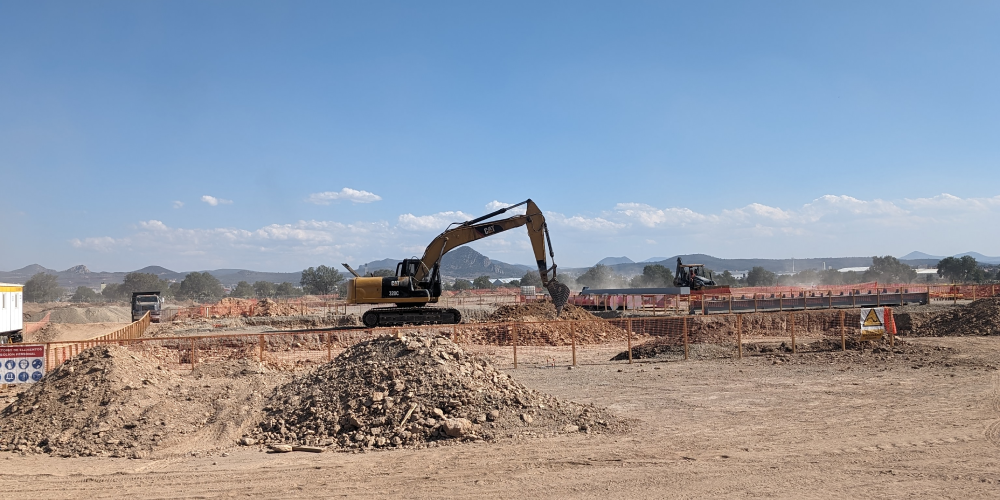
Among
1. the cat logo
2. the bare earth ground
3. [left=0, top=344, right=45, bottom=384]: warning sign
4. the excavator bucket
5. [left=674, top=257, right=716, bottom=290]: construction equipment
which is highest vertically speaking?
the cat logo

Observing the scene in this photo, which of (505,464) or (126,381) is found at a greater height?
(126,381)

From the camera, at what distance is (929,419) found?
10602 millimetres

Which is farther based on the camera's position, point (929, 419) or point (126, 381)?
point (126, 381)

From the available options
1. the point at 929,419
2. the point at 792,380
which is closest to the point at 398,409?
the point at 929,419

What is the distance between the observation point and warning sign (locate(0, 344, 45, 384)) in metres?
15.1

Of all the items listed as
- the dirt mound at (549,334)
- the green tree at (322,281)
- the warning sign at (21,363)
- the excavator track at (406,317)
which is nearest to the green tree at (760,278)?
the green tree at (322,281)

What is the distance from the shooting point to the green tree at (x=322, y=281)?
106 m

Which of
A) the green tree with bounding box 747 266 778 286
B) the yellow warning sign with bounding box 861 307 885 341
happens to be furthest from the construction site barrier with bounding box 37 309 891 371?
the green tree with bounding box 747 266 778 286

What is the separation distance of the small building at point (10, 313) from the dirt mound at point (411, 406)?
790 inches

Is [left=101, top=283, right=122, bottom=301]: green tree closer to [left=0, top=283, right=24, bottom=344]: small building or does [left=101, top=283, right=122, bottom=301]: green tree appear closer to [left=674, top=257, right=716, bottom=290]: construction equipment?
[left=0, top=283, right=24, bottom=344]: small building

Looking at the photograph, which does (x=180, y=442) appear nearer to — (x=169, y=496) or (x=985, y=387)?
(x=169, y=496)

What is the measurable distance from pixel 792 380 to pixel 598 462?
8.50 meters

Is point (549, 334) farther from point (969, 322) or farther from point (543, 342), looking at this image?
point (969, 322)

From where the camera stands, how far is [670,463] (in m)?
8.43
